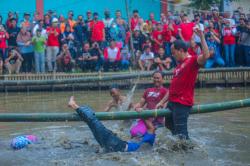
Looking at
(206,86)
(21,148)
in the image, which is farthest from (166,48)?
(21,148)

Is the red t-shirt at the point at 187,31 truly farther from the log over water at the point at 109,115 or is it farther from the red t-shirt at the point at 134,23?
the log over water at the point at 109,115

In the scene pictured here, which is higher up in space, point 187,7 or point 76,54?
point 187,7

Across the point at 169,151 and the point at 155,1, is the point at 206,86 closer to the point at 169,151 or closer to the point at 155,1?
the point at 155,1

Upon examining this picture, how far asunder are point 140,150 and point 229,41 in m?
12.2

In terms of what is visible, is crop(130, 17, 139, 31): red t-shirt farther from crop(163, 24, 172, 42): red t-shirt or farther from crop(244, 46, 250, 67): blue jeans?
crop(244, 46, 250, 67): blue jeans

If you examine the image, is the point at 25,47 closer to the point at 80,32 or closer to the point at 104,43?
the point at 80,32

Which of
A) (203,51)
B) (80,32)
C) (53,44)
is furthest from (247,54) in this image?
(203,51)

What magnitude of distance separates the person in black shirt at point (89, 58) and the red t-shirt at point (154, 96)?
34.2ft

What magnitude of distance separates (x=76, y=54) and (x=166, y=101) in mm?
11577

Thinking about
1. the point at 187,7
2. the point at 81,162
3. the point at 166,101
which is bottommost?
the point at 81,162

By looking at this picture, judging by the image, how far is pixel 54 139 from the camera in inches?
432

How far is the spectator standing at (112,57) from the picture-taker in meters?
21.1

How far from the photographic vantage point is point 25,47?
67.9ft

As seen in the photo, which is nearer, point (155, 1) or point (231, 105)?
point (231, 105)
